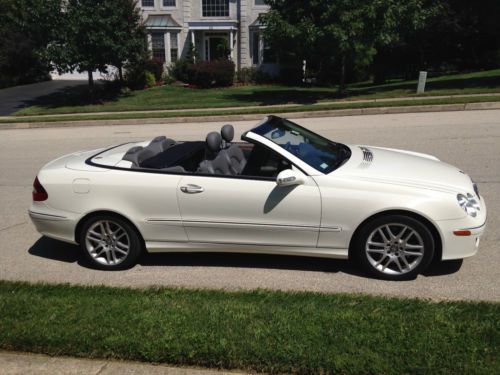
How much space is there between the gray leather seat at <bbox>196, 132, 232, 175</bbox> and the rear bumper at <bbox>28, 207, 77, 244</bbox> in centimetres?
143

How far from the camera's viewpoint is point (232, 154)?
5535 millimetres

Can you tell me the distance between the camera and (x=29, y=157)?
1172 cm

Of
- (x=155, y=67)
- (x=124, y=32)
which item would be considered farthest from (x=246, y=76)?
(x=124, y=32)

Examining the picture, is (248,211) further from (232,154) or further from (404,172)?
(404,172)

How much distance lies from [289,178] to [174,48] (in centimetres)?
3238

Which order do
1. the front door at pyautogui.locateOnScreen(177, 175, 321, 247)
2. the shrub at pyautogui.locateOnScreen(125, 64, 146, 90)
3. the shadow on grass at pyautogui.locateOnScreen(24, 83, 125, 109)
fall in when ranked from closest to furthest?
the front door at pyautogui.locateOnScreen(177, 175, 321, 247) < the shadow on grass at pyautogui.locateOnScreen(24, 83, 125, 109) < the shrub at pyautogui.locateOnScreen(125, 64, 146, 90)

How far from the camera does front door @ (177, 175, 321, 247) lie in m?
4.86

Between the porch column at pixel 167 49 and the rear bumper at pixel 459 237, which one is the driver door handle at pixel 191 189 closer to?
the rear bumper at pixel 459 237

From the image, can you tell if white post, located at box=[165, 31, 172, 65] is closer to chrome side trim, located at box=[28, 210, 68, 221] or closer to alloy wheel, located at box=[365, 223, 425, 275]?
chrome side trim, located at box=[28, 210, 68, 221]

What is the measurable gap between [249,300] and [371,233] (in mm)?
1270

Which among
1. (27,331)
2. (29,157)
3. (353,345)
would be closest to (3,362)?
(27,331)

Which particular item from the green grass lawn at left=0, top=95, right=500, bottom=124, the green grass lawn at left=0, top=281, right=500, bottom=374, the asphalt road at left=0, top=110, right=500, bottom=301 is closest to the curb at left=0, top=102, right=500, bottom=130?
the green grass lawn at left=0, top=95, right=500, bottom=124

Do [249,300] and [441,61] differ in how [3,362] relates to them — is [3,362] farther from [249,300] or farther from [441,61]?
[441,61]

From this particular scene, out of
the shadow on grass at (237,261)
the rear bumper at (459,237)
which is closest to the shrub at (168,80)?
the shadow on grass at (237,261)
